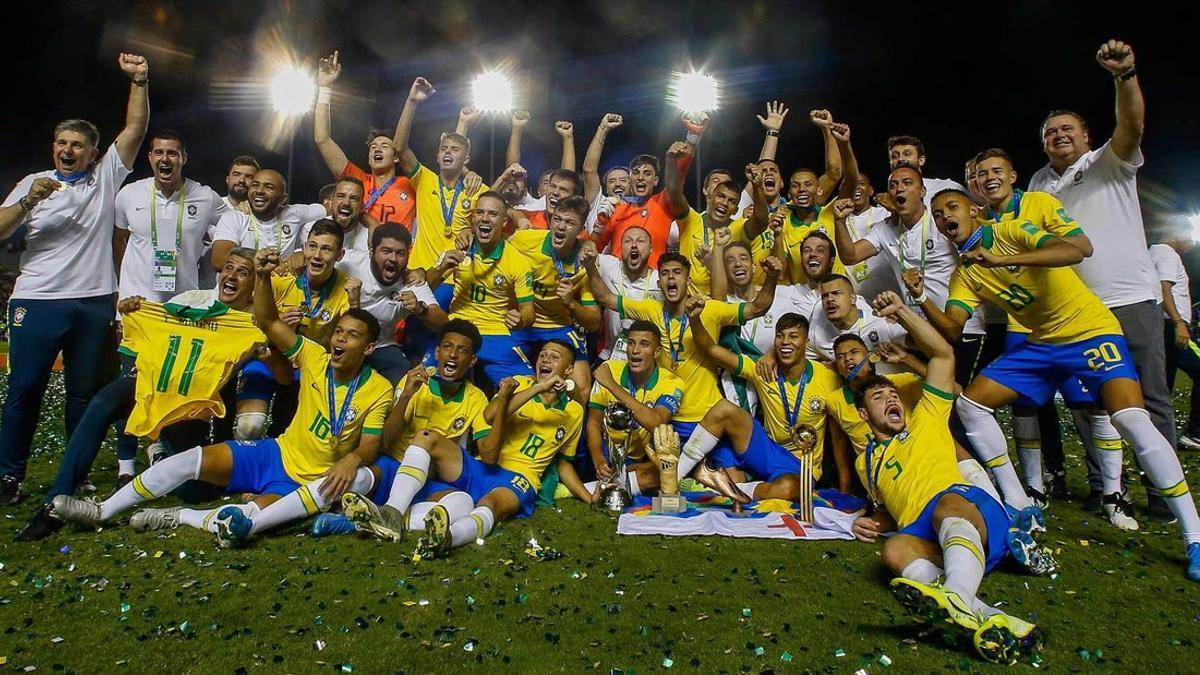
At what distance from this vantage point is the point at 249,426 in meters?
5.43

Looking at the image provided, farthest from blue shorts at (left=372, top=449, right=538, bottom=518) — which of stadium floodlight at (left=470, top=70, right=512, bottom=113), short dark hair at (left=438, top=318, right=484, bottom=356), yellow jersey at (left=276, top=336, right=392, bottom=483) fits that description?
stadium floodlight at (left=470, top=70, right=512, bottom=113)

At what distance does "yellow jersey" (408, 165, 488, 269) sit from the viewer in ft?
22.4

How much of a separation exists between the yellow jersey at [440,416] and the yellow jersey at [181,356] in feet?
3.87

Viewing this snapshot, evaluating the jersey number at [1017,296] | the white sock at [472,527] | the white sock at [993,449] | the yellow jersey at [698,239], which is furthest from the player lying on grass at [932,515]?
the white sock at [472,527]

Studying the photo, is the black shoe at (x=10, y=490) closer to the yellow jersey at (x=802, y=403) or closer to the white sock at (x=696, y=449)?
the white sock at (x=696, y=449)

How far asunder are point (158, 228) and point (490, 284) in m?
2.49

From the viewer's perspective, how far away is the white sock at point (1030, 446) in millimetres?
5395

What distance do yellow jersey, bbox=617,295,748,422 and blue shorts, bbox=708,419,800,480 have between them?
0.35 meters

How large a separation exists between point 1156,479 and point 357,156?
968 inches

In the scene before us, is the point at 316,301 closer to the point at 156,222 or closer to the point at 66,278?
the point at 156,222

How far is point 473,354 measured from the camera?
17.7 ft

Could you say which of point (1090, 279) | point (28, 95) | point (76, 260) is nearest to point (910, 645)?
point (1090, 279)

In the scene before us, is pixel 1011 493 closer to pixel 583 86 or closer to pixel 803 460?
pixel 803 460

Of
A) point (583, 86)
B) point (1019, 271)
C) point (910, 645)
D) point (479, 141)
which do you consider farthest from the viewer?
point (479, 141)
